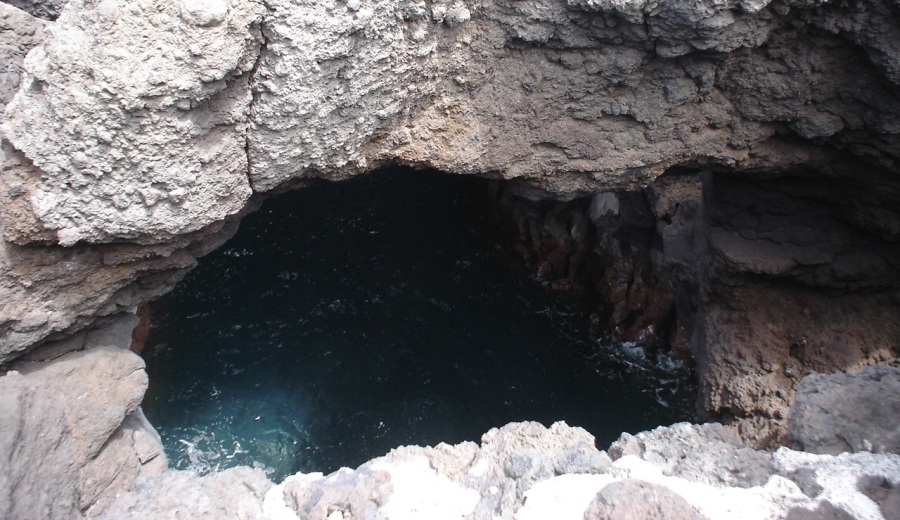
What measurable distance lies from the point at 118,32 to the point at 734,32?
285 centimetres

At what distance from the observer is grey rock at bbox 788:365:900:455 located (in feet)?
9.21

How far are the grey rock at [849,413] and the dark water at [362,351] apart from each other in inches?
109

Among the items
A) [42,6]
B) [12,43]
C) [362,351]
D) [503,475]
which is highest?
[42,6]

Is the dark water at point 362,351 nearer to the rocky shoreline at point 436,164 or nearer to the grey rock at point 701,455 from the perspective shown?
the rocky shoreline at point 436,164

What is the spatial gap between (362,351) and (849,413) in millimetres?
4237

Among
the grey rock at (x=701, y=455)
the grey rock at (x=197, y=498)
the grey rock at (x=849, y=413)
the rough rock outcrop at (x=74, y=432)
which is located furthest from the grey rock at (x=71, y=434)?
the grey rock at (x=849, y=413)

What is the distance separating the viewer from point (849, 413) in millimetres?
2957

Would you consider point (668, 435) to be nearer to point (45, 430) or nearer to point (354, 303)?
point (45, 430)

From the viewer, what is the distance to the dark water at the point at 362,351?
5641mm

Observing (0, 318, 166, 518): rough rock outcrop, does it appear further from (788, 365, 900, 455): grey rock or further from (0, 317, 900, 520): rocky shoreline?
(788, 365, 900, 455): grey rock

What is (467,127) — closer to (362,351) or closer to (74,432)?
(74,432)

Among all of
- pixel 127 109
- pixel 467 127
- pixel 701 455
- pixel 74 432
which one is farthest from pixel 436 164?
pixel 74 432

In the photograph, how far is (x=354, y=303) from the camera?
22.1ft

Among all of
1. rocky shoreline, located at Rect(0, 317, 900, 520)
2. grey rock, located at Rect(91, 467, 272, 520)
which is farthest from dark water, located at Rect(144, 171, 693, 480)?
grey rock, located at Rect(91, 467, 272, 520)
